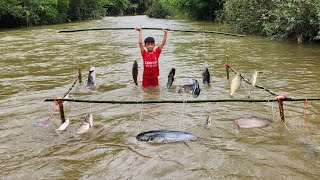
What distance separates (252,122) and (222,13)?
21990 millimetres

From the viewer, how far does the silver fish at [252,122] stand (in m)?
5.81

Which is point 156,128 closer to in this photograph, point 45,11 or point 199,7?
point 199,7

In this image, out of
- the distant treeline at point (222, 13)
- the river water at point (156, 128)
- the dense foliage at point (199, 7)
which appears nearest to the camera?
the river water at point (156, 128)

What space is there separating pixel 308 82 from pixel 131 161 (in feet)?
18.6

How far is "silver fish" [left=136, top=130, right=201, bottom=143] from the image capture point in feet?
17.2

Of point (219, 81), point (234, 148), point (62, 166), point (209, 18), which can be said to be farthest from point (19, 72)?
point (209, 18)

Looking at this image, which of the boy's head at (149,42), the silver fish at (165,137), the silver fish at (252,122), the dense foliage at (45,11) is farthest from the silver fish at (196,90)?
the dense foliage at (45,11)

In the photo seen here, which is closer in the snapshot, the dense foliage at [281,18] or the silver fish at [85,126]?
the silver fish at [85,126]

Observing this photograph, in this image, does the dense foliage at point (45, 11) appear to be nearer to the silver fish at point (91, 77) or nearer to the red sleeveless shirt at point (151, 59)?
the silver fish at point (91, 77)

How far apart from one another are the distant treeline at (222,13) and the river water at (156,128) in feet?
9.25

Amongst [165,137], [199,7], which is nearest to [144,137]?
[165,137]

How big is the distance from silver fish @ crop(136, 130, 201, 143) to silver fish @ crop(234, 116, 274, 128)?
3.06ft

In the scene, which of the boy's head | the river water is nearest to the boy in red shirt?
the boy's head

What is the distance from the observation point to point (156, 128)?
19.6 feet
